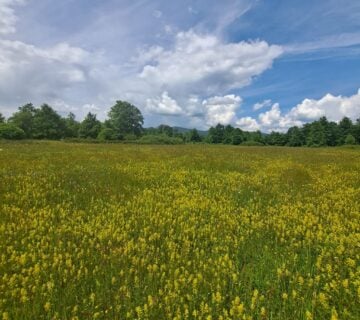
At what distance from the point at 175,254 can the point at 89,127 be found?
337 ft

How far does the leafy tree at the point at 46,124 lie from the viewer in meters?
86.8

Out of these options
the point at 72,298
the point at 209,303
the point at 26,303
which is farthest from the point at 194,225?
Answer: the point at 26,303

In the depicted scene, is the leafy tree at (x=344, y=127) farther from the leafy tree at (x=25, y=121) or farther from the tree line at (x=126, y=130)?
the leafy tree at (x=25, y=121)

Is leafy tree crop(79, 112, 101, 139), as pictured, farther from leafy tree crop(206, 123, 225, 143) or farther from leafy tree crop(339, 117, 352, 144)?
leafy tree crop(339, 117, 352, 144)

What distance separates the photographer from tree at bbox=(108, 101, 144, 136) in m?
105

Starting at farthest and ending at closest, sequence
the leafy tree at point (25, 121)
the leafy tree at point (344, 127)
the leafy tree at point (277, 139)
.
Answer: the leafy tree at point (277, 139) < the leafy tree at point (344, 127) < the leafy tree at point (25, 121)

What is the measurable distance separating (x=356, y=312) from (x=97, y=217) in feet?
16.2

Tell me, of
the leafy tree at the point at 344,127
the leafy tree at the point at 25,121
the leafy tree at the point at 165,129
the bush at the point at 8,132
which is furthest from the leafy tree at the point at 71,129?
the leafy tree at the point at 344,127

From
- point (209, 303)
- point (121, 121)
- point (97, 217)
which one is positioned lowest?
point (209, 303)

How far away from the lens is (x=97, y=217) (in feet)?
21.5

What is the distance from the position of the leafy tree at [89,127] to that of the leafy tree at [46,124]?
355 inches

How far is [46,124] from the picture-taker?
8694 centimetres

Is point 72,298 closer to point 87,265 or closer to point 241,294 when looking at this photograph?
point 87,265

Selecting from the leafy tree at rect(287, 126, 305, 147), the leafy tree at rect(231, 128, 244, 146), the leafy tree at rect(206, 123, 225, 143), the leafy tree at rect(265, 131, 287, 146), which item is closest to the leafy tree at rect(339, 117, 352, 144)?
the leafy tree at rect(287, 126, 305, 147)
